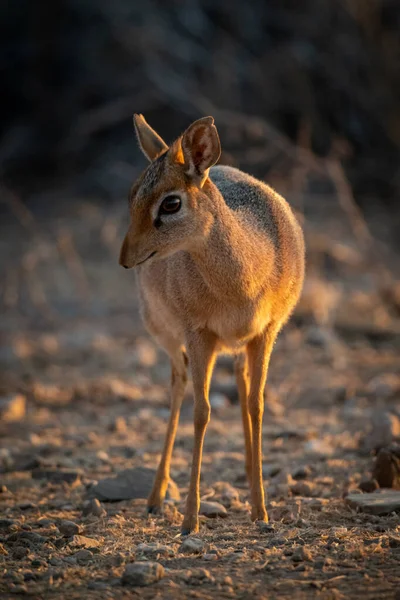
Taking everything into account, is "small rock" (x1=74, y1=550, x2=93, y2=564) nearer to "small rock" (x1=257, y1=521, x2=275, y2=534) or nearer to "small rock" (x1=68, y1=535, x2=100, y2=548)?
"small rock" (x1=68, y1=535, x2=100, y2=548)

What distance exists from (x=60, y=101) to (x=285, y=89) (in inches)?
212

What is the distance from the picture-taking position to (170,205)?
5039 mm

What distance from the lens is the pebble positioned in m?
4.55

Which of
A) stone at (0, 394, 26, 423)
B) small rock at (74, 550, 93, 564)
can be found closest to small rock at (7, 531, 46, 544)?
small rock at (74, 550, 93, 564)

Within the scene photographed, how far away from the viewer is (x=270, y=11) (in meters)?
17.4

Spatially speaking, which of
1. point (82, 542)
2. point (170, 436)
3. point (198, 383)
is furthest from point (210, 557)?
point (170, 436)

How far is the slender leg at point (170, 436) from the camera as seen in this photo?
591 centimetres

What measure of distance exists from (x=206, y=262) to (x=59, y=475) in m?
2.14

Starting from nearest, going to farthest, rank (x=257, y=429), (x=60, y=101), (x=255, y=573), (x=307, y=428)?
(x=255, y=573), (x=257, y=429), (x=307, y=428), (x=60, y=101)

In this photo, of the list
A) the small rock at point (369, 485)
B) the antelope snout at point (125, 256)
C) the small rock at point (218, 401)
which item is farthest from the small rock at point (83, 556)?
the small rock at point (218, 401)

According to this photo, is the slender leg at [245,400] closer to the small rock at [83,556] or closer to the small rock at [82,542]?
the small rock at [82,542]

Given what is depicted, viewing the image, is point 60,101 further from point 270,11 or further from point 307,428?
point 307,428

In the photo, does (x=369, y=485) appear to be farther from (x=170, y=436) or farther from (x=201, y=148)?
(x=201, y=148)

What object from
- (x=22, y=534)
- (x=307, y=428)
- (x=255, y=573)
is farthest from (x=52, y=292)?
(x=255, y=573)
